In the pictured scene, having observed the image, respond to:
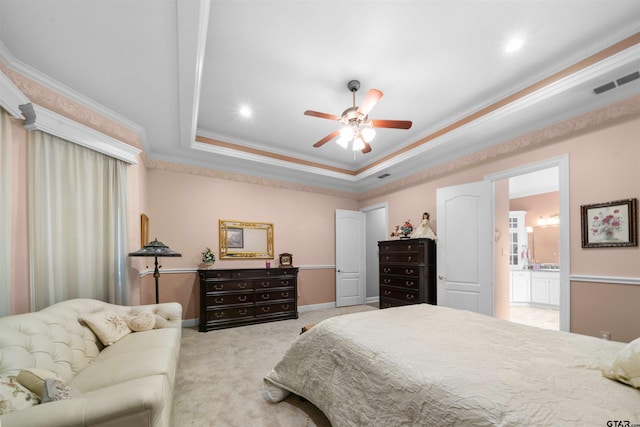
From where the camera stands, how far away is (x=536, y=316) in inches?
204

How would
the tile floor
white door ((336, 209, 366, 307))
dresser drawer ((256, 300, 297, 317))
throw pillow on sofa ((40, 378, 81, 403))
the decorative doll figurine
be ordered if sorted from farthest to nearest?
white door ((336, 209, 366, 307)), the tile floor, dresser drawer ((256, 300, 297, 317)), the decorative doll figurine, throw pillow on sofa ((40, 378, 81, 403))

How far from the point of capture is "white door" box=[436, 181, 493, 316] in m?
3.51

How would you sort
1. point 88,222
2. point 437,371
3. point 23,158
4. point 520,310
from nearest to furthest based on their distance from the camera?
point 437,371, point 23,158, point 88,222, point 520,310

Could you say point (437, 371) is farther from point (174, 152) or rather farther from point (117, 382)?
point (174, 152)

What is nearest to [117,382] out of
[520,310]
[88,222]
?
[88,222]

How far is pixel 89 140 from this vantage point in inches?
105

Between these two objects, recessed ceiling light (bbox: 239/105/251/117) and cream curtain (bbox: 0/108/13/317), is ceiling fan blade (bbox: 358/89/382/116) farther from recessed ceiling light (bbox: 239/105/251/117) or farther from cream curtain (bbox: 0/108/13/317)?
cream curtain (bbox: 0/108/13/317)

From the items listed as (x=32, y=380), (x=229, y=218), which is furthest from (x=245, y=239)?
(x=32, y=380)

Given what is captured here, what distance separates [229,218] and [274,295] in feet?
5.13

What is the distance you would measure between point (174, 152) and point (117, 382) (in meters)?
3.32

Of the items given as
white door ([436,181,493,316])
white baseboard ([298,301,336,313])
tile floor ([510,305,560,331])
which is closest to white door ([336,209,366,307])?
white baseboard ([298,301,336,313])

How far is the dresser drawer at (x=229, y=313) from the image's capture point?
13.2 ft

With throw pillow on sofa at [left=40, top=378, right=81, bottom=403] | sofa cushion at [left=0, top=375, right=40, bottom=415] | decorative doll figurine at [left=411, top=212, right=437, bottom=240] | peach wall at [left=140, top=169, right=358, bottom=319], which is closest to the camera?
sofa cushion at [left=0, top=375, right=40, bottom=415]

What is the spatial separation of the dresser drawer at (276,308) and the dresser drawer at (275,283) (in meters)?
0.29
